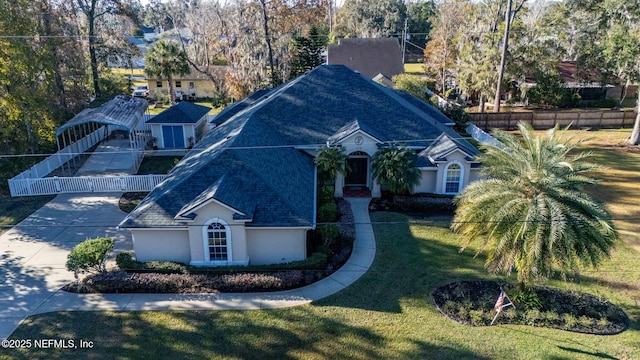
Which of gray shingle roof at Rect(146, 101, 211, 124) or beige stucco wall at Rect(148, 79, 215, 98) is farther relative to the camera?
beige stucco wall at Rect(148, 79, 215, 98)

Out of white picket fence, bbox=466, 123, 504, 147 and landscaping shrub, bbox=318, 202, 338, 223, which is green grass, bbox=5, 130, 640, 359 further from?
white picket fence, bbox=466, 123, 504, 147

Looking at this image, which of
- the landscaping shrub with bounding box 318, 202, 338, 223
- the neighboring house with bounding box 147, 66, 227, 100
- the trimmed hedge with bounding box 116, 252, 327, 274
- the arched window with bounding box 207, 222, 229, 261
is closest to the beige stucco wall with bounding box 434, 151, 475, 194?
the landscaping shrub with bounding box 318, 202, 338, 223

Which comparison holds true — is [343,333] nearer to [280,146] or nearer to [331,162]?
[331,162]

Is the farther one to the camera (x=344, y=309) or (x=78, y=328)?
(x=344, y=309)

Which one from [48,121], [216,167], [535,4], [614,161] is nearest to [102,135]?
[48,121]

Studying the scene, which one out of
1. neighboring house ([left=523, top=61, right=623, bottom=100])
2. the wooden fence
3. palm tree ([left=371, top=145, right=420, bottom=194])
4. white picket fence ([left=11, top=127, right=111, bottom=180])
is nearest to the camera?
palm tree ([left=371, top=145, right=420, bottom=194])

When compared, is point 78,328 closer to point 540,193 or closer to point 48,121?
point 540,193
